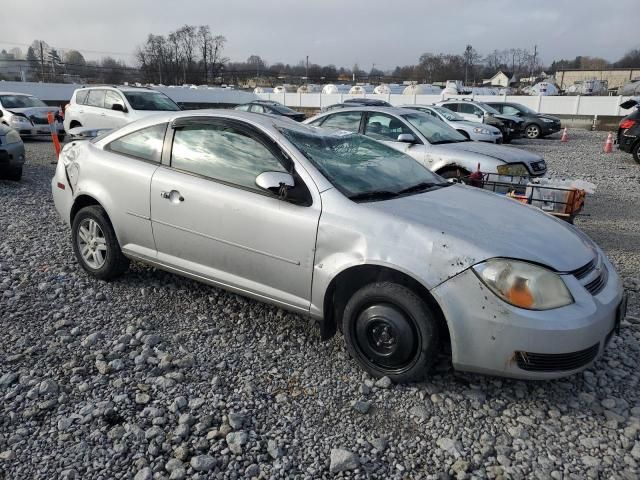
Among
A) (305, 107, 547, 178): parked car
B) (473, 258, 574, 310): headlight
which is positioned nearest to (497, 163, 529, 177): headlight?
(305, 107, 547, 178): parked car

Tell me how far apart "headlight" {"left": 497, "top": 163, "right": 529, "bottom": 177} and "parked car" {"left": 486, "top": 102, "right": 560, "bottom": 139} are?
14874 millimetres

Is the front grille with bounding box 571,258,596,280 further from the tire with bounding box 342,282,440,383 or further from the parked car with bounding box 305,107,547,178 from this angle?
the parked car with bounding box 305,107,547,178

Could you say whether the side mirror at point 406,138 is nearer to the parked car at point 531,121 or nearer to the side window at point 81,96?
the side window at point 81,96

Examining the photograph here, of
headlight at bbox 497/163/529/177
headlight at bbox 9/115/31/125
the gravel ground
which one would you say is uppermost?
headlight at bbox 9/115/31/125

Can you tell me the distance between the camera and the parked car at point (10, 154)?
8.36m

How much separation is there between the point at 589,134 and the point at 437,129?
62.2ft

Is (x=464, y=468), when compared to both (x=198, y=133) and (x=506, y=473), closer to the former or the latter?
(x=506, y=473)

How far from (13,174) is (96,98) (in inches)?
176

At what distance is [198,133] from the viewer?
384 cm

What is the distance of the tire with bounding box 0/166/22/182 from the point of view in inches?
342

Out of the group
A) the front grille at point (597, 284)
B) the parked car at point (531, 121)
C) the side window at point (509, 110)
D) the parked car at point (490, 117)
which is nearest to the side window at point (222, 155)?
the front grille at point (597, 284)

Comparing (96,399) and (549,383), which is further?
(549,383)

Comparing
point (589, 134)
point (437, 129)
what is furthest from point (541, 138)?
point (437, 129)

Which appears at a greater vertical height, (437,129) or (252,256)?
(437,129)
